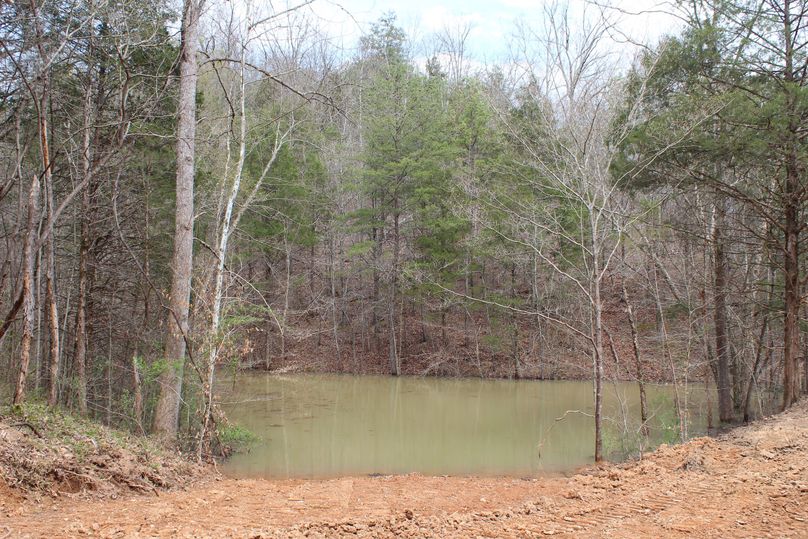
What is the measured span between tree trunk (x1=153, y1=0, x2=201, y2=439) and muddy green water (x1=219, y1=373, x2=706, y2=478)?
1307 millimetres

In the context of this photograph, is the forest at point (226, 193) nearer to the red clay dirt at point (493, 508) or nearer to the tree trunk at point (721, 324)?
the tree trunk at point (721, 324)

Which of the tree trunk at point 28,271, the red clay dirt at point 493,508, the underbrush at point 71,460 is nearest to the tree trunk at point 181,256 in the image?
the underbrush at point 71,460

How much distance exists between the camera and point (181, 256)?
8906 millimetres

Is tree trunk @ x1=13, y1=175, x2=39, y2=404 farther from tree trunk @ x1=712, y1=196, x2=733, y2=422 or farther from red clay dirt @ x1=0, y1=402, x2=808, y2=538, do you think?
tree trunk @ x1=712, y1=196, x2=733, y2=422

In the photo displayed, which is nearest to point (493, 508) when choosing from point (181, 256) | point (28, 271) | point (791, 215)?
point (28, 271)

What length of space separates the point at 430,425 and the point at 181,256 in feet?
24.9

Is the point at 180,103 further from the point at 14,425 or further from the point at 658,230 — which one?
the point at 658,230

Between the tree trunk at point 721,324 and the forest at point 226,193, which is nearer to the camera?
the forest at point 226,193

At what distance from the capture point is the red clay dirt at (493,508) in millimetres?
4012

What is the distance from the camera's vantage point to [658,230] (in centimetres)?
1270

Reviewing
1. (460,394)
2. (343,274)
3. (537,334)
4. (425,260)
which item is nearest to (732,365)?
(460,394)

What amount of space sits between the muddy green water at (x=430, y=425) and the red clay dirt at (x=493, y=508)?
309 centimetres

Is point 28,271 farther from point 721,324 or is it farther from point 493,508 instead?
point 721,324

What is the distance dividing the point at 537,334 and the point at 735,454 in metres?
16.8
